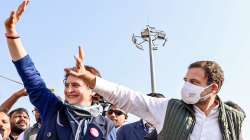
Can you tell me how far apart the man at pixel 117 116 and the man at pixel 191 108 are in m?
2.64

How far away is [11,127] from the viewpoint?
7523 millimetres

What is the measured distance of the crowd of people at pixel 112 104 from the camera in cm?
416

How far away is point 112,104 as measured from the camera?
15.2 ft

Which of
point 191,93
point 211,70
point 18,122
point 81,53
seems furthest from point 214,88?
point 18,122

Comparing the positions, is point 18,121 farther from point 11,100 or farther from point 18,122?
point 11,100

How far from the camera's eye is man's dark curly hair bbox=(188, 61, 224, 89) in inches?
198

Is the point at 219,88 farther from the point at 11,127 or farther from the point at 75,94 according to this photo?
the point at 11,127

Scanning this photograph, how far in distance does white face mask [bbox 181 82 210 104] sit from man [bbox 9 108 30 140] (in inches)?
132

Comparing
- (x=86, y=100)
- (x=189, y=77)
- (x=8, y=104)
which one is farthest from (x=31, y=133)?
(x=189, y=77)

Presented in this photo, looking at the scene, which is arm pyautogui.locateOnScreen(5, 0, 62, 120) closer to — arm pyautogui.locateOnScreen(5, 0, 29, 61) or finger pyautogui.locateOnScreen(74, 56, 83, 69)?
arm pyautogui.locateOnScreen(5, 0, 29, 61)

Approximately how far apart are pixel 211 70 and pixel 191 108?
466 mm

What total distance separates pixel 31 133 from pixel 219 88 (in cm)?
254

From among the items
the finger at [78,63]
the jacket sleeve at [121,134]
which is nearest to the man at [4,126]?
the jacket sleeve at [121,134]

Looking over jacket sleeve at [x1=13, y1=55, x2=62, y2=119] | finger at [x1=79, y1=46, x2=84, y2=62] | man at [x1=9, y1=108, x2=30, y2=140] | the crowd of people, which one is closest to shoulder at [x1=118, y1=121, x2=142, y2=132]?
man at [x1=9, y1=108, x2=30, y2=140]
